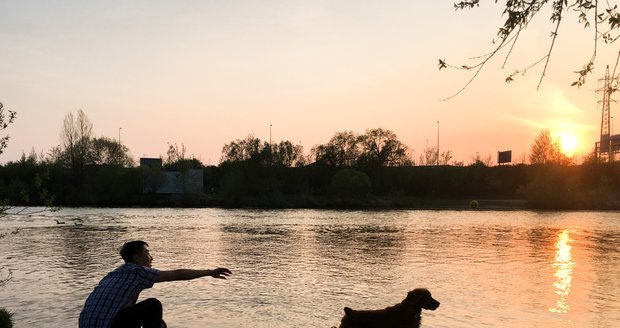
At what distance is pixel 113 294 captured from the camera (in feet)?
22.8

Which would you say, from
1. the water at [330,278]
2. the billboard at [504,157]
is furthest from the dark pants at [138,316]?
the billboard at [504,157]

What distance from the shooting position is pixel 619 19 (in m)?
5.96

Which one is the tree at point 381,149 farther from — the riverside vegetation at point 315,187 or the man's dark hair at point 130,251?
the man's dark hair at point 130,251

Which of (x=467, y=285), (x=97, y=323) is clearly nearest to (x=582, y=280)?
(x=467, y=285)

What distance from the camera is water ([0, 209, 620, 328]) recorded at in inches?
622

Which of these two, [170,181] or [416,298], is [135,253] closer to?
[416,298]

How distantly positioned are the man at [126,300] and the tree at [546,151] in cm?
13608

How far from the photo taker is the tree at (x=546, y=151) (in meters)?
133

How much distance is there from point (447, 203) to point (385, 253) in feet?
319

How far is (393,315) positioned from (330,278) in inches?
477

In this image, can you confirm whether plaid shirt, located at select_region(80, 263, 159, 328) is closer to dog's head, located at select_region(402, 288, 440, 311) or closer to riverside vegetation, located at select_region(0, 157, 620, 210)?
dog's head, located at select_region(402, 288, 440, 311)

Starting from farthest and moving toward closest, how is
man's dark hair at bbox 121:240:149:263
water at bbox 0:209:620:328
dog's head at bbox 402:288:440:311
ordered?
water at bbox 0:209:620:328 < dog's head at bbox 402:288:440:311 < man's dark hair at bbox 121:240:149:263

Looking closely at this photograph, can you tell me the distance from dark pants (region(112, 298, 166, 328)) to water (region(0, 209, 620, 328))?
25.8 ft

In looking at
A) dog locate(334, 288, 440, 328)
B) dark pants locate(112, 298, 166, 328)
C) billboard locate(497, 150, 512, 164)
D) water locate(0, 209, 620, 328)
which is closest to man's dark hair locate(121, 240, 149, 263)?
dark pants locate(112, 298, 166, 328)
